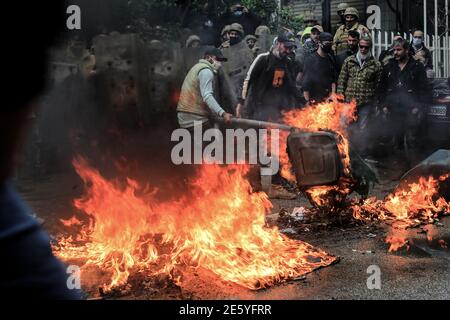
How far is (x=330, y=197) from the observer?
5.96 metres

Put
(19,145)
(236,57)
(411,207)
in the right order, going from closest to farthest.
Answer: (19,145) < (411,207) < (236,57)

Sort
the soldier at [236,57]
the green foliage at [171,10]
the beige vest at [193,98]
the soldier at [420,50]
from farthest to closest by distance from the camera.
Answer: the soldier at [420,50] < the soldier at [236,57] < the green foliage at [171,10] < the beige vest at [193,98]

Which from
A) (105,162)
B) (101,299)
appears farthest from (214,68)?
(101,299)

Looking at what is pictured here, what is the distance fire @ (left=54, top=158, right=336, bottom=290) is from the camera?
4.48 m

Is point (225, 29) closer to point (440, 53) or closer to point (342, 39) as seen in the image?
point (342, 39)

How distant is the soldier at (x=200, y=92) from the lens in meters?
7.11

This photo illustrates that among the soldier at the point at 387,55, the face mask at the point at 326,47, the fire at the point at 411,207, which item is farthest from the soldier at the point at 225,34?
the fire at the point at 411,207

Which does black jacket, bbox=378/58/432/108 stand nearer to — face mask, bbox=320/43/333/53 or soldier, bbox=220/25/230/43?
face mask, bbox=320/43/333/53

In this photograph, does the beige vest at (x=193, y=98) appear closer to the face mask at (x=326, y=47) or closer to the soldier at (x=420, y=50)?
the face mask at (x=326, y=47)

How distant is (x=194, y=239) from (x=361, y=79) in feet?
16.7

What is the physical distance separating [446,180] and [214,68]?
327 centimetres

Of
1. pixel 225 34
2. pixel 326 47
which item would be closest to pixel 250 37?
pixel 225 34

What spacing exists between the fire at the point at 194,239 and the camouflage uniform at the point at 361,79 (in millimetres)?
3588

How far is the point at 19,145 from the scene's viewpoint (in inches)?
38.6
